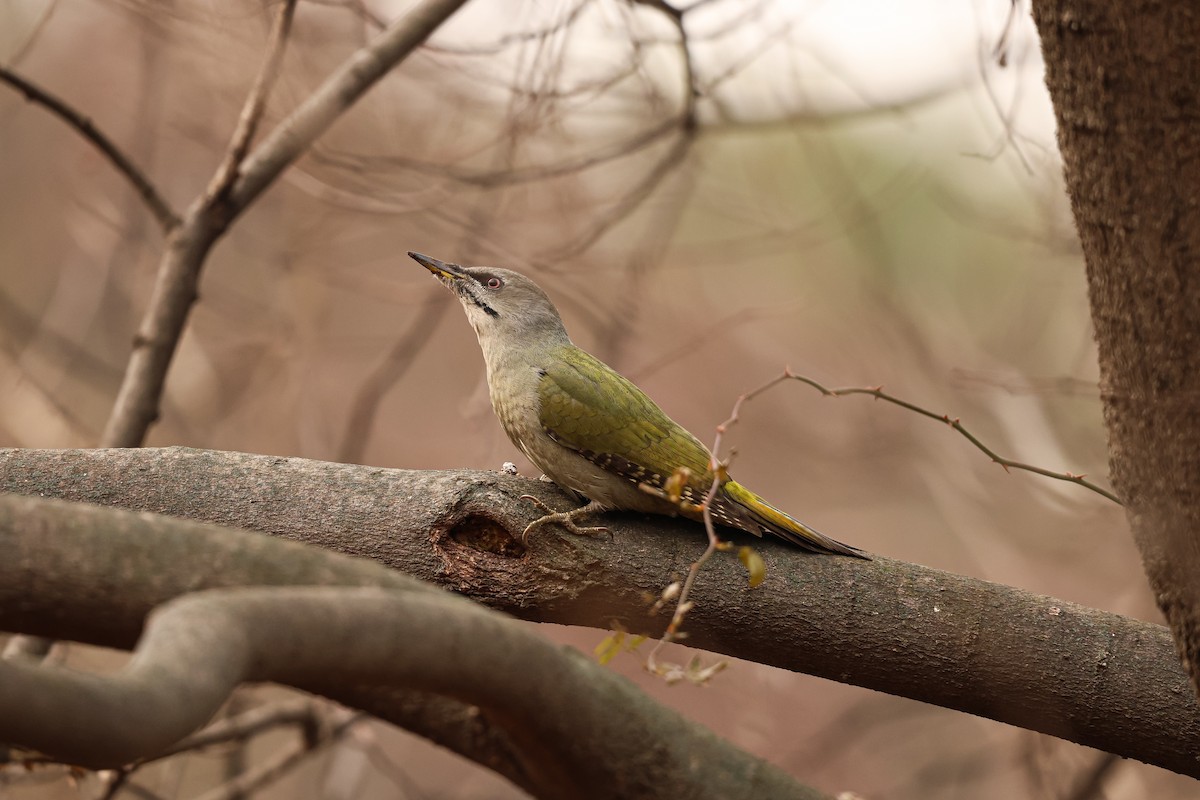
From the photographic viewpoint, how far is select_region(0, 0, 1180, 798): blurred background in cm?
468

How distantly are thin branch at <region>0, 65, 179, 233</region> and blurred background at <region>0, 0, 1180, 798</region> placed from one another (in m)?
0.57

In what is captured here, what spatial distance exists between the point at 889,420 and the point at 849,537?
2585 mm

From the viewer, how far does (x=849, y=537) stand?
10.1m

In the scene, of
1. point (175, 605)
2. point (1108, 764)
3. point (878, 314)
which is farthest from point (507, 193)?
point (175, 605)

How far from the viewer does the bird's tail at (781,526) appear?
291cm

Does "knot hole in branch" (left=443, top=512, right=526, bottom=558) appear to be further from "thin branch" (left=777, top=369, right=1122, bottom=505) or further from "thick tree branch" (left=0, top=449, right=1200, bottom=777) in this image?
"thin branch" (left=777, top=369, right=1122, bottom=505)

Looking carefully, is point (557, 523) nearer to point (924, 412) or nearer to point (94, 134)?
point (924, 412)

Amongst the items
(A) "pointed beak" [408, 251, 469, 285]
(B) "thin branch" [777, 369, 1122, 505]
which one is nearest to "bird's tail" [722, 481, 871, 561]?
(B) "thin branch" [777, 369, 1122, 505]

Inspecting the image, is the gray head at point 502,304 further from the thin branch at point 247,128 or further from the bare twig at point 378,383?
the bare twig at point 378,383

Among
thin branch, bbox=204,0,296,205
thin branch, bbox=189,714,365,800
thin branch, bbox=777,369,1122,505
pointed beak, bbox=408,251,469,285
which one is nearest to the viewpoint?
thin branch, bbox=777,369,1122,505

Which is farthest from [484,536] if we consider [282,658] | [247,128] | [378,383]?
[378,383]

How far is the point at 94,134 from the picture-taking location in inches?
134

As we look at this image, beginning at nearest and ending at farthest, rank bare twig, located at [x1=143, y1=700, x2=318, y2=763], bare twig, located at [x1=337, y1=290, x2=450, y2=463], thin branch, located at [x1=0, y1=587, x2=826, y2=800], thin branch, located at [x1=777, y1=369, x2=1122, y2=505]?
thin branch, located at [x1=0, y1=587, x2=826, y2=800]
thin branch, located at [x1=777, y1=369, x2=1122, y2=505]
bare twig, located at [x1=143, y1=700, x2=318, y2=763]
bare twig, located at [x1=337, y1=290, x2=450, y2=463]

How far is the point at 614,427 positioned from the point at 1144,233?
5.98 ft
